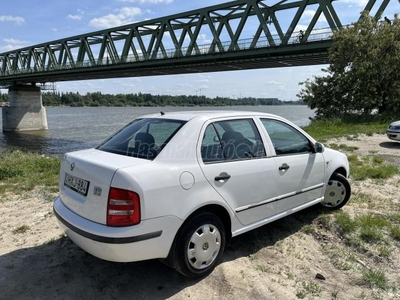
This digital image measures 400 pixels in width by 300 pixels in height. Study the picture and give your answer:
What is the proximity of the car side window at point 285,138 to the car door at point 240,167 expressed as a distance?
243mm

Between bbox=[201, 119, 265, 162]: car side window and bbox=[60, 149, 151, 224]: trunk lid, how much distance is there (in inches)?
27.4

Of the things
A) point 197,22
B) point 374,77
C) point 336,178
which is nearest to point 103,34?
point 197,22

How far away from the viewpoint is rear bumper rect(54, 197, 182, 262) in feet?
8.70

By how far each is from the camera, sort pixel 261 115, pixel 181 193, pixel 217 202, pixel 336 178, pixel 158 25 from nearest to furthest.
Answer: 1. pixel 181 193
2. pixel 217 202
3. pixel 261 115
4. pixel 336 178
5. pixel 158 25

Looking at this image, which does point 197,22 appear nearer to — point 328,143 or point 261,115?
point 328,143

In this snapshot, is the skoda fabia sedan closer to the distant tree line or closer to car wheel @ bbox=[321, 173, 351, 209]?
car wheel @ bbox=[321, 173, 351, 209]

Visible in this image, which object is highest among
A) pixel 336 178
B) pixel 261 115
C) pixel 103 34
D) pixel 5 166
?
pixel 103 34

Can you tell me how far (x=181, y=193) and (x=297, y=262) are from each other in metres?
1.63

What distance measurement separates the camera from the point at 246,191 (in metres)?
3.38

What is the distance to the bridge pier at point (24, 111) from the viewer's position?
54688 millimetres

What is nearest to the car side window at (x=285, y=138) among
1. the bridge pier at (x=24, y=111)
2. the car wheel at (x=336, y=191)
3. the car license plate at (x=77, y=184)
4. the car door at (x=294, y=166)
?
the car door at (x=294, y=166)

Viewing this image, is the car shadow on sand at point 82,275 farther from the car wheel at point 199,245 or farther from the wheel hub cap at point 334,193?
the wheel hub cap at point 334,193

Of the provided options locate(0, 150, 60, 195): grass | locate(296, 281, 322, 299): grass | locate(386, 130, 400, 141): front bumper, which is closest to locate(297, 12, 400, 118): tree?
locate(386, 130, 400, 141): front bumper

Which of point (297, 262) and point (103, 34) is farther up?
point (103, 34)
